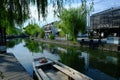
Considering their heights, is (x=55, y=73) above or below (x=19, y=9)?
below

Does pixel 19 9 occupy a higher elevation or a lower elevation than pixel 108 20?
lower

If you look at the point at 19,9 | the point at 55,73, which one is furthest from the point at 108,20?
the point at 19,9

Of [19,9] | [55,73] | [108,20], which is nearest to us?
[19,9]

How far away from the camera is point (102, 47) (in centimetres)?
2688

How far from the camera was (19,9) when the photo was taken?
2396 millimetres

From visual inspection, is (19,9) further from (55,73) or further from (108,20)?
(108,20)

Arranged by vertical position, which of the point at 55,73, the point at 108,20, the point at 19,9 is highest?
the point at 108,20

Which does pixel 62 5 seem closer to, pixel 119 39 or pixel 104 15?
pixel 119 39

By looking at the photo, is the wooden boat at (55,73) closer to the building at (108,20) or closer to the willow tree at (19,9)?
the willow tree at (19,9)

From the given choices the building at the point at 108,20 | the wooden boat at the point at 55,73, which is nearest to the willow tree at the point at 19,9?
the wooden boat at the point at 55,73

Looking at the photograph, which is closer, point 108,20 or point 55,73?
point 55,73

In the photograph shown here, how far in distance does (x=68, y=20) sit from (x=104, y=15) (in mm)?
7607

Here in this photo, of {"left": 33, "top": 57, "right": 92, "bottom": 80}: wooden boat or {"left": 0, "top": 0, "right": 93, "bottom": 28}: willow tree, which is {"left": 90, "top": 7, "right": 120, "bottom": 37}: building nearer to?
{"left": 33, "top": 57, "right": 92, "bottom": 80}: wooden boat

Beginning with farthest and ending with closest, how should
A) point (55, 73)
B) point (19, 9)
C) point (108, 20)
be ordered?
point (108, 20) → point (55, 73) → point (19, 9)
